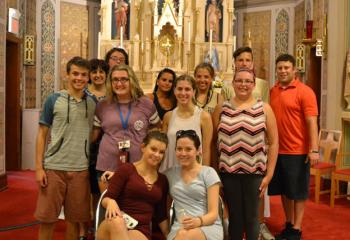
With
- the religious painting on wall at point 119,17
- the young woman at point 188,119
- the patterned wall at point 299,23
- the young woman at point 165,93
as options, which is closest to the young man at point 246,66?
the young woman at point 165,93

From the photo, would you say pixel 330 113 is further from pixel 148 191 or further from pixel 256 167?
pixel 148 191

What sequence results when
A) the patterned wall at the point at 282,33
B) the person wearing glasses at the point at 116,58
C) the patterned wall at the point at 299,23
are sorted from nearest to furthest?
the person wearing glasses at the point at 116,58 → the patterned wall at the point at 299,23 → the patterned wall at the point at 282,33

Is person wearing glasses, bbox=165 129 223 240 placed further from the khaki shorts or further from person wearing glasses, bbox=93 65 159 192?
the khaki shorts

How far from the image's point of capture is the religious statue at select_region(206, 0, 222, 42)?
31.3 feet

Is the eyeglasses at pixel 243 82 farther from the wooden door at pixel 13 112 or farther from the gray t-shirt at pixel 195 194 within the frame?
the wooden door at pixel 13 112

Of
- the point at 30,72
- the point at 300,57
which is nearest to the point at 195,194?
the point at 30,72

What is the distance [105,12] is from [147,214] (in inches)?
289

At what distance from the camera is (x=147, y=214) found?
2.72 meters

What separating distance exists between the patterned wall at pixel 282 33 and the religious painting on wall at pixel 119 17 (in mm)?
3214

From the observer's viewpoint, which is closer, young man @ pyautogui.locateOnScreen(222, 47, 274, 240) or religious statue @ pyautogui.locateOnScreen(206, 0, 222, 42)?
young man @ pyautogui.locateOnScreen(222, 47, 274, 240)

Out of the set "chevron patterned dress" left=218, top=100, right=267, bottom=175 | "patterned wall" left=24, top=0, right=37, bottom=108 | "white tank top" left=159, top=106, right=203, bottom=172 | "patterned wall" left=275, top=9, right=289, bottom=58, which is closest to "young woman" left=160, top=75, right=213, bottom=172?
"white tank top" left=159, top=106, right=203, bottom=172

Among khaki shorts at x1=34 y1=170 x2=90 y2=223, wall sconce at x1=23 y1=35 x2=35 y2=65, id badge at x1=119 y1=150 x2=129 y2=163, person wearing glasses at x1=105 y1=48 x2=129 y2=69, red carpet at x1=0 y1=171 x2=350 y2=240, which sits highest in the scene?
wall sconce at x1=23 y1=35 x2=35 y2=65

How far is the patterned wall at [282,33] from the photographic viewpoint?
997 cm

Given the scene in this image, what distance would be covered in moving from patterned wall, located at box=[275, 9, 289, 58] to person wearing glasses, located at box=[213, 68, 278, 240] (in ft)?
24.2
